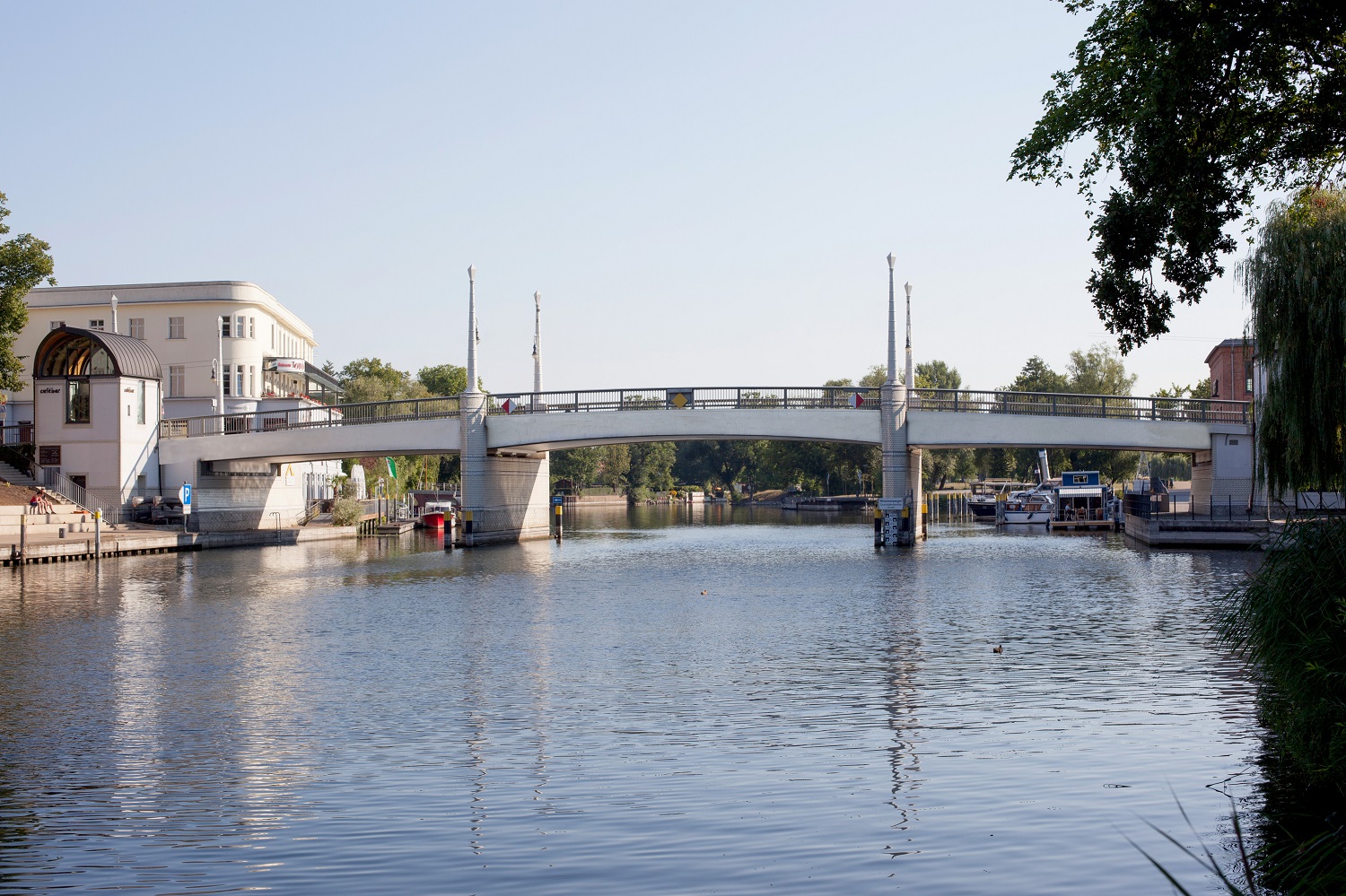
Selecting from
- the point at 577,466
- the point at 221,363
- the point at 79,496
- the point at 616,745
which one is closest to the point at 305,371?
the point at 221,363

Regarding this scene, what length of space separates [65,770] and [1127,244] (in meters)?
14.7

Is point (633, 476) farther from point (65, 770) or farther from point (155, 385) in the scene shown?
point (65, 770)

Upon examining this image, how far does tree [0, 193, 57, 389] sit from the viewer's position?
6075cm

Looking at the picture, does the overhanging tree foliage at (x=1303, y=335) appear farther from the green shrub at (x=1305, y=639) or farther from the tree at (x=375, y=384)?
the tree at (x=375, y=384)

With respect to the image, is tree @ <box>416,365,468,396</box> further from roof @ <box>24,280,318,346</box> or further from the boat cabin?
the boat cabin

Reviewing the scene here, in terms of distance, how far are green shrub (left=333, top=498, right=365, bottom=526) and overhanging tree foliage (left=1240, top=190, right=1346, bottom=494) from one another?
57.3m

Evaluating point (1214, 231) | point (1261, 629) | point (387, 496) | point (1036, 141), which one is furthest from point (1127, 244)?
point (387, 496)

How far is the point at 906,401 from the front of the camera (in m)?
57.1

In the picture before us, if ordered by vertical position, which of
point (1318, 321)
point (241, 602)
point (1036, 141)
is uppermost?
point (1036, 141)

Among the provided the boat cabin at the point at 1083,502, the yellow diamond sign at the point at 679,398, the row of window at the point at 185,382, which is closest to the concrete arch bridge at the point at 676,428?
the yellow diamond sign at the point at 679,398

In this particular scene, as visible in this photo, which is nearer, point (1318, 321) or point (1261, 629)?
point (1261, 629)

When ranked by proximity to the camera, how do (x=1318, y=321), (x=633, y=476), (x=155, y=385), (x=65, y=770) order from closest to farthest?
1. (x=65, y=770)
2. (x=1318, y=321)
3. (x=155, y=385)
4. (x=633, y=476)

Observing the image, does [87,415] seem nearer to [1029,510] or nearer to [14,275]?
[14,275]

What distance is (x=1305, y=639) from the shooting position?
11781mm
